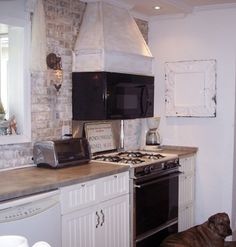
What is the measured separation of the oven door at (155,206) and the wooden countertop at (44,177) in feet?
1.14

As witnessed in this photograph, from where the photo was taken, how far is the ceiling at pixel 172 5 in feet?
13.5

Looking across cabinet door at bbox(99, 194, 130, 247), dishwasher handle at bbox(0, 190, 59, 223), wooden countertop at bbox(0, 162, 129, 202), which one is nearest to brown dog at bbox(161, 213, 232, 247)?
cabinet door at bbox(99, 194, 130, 247)

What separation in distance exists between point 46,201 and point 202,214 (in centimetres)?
251

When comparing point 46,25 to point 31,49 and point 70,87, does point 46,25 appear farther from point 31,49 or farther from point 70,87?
point 70,87

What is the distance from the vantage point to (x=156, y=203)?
3.88 m

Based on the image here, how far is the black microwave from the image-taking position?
12.1ft

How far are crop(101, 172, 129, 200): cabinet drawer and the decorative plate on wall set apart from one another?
1.46 meters

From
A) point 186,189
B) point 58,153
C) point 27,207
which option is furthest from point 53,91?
point 186,189

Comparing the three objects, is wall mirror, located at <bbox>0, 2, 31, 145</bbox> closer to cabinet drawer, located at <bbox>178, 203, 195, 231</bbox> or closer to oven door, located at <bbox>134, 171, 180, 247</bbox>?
oven door, located at <bbox>134, 171, 180, 247</bbox>

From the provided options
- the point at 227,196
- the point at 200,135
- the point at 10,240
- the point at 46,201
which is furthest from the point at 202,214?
the point at 10,240

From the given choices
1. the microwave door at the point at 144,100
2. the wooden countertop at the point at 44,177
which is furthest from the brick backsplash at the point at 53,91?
the microwave door at the point at 144,100

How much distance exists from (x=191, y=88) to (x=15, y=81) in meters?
2.03

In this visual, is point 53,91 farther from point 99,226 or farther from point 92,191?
point 99,226

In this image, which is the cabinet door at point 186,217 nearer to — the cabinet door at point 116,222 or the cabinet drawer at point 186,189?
the cabinet drawer at point 186,189
